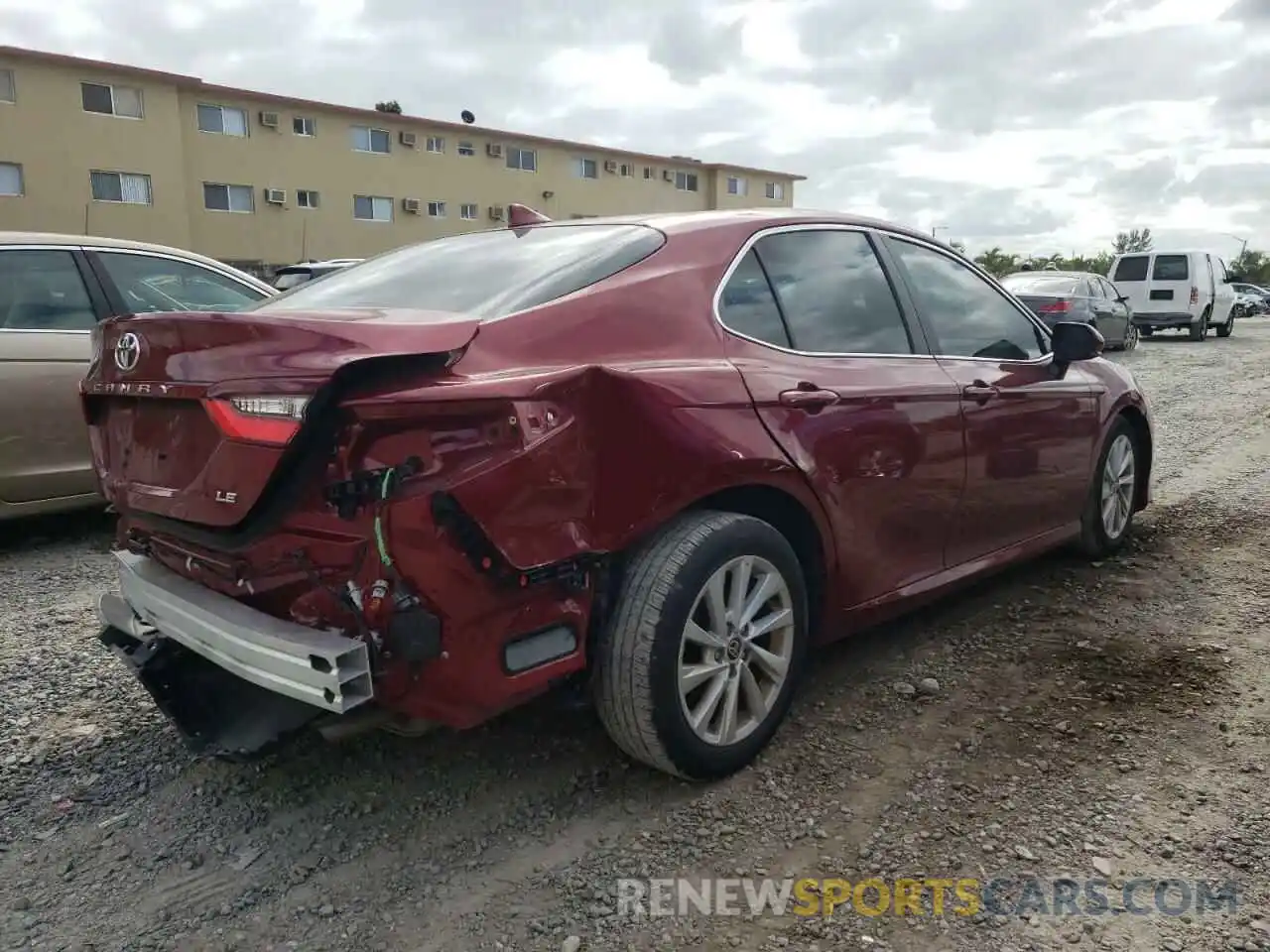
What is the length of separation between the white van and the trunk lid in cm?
2118

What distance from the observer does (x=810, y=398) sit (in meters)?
2.89

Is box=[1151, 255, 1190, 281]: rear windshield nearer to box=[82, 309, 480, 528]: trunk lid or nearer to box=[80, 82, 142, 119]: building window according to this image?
box=[82, 309, 480, 528]: trunk lid

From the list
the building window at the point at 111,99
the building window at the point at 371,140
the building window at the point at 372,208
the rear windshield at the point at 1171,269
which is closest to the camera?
the rear windshield at the point at 1171,269

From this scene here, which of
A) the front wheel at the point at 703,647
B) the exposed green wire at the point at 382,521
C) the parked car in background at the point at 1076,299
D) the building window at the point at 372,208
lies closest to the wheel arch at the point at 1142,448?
the front wheel at the point at 703,647

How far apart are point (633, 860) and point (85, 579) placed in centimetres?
340

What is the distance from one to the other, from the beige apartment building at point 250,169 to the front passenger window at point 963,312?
19.1 metres

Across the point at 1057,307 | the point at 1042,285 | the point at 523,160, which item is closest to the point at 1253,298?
the point at 523,160

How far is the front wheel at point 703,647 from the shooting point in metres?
2.47

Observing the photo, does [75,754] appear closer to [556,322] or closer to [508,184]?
[556,322]

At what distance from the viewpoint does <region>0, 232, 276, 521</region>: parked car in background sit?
15.4ft

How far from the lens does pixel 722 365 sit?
2.70 m

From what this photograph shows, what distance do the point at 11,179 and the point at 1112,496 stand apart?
1090 inches

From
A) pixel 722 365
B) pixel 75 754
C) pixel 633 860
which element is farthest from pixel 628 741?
pixel 75 754

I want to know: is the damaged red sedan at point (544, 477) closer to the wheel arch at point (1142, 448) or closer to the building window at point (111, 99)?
the wheel arch at point (1142, 448)
